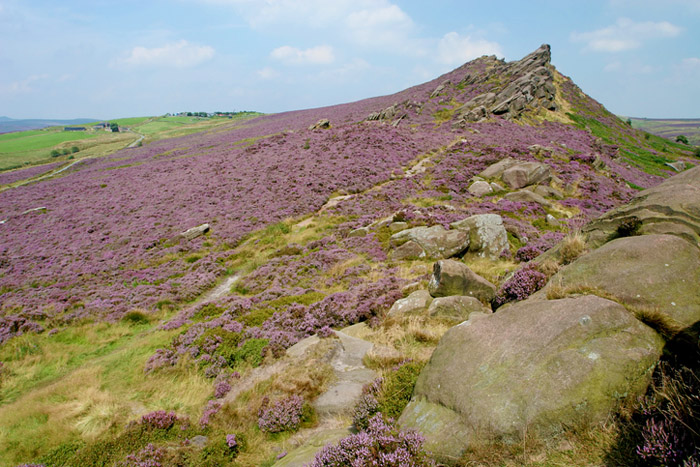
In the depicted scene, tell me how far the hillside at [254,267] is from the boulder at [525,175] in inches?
5.5

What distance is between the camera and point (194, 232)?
26.8 m

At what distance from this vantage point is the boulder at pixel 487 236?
603 inches

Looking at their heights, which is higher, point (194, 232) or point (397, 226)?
point (397, 226)

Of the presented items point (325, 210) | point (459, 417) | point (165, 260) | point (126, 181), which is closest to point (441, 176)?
point (325, 210)

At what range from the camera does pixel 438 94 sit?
71875 millimetres

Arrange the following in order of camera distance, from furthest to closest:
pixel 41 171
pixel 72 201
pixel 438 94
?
pixel 438 94
pixel 41 171
pixel 72 201

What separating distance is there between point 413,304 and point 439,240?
643cm

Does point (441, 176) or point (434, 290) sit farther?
point (441, 176)

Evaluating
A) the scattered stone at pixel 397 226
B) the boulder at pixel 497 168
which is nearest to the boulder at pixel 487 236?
the scattered stone at pixel 397 226

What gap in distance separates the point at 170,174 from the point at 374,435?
50646mm

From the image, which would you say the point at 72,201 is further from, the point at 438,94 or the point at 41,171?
the point at 438,94

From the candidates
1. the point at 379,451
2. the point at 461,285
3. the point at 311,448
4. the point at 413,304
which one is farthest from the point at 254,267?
the point at 379,451

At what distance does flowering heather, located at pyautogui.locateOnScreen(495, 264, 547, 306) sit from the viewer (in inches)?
329

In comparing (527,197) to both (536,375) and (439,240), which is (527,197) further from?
(536,375)
